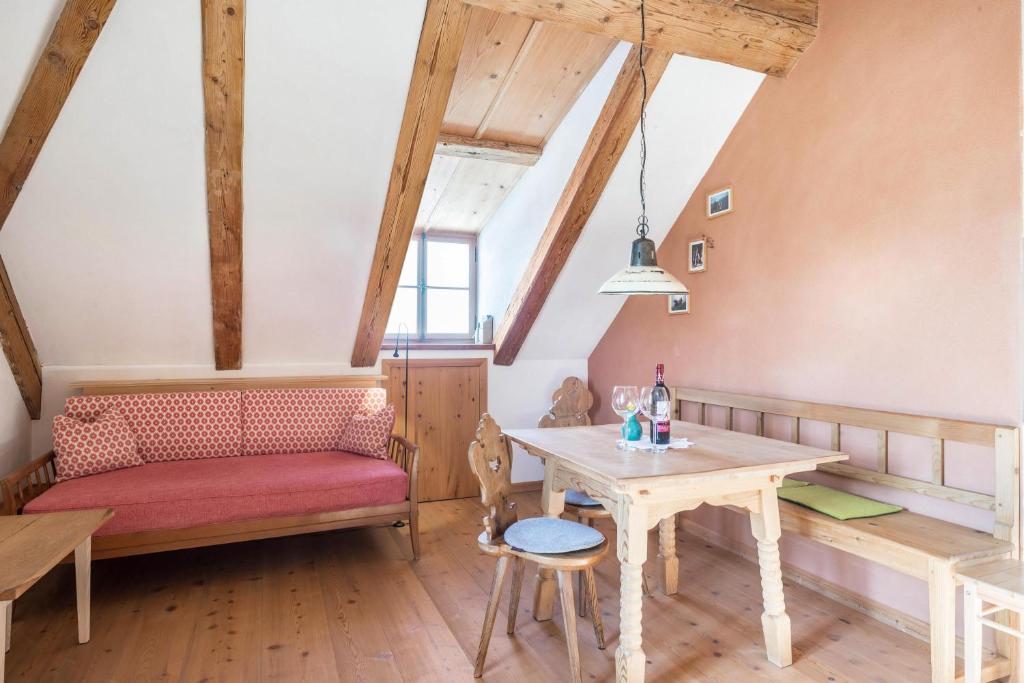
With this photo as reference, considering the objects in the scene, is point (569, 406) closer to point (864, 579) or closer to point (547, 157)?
point (547, 157)

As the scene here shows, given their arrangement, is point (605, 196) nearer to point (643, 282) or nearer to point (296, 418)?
point (643, 282)

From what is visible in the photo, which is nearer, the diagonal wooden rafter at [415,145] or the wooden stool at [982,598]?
the wooden stool at [982,598]

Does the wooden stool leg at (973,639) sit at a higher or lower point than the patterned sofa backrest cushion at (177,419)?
→ lower

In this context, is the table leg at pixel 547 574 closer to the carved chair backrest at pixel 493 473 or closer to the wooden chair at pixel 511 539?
the wooden chair at pixel 511 539

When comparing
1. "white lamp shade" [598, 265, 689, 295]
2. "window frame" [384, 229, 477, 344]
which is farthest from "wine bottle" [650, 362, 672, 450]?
"window frame" [384, 229, 477, 344]

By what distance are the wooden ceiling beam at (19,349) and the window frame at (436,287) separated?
86.9 inches

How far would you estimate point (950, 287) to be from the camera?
2279mm

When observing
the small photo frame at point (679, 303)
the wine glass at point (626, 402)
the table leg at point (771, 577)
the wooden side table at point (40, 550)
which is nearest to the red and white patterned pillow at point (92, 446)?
the wooden side table at point (40, 550)

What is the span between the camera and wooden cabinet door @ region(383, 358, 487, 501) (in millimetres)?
4348

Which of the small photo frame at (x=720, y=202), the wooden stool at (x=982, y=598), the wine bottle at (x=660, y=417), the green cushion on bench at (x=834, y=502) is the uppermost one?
the small photo frame at (x=720, y=202)

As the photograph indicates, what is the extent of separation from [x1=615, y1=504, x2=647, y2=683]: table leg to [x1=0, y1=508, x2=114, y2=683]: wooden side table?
1.78 meters

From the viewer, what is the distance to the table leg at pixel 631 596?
193 cm

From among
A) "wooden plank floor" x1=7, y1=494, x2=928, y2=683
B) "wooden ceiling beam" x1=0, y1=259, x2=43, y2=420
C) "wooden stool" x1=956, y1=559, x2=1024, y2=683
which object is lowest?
"wooden plank floor" x1=7, y1=494, x2=928, y2=683

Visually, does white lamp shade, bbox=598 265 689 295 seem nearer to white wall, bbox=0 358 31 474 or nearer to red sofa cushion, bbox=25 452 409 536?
red sofa cushion, bbox=25 452 409 536
